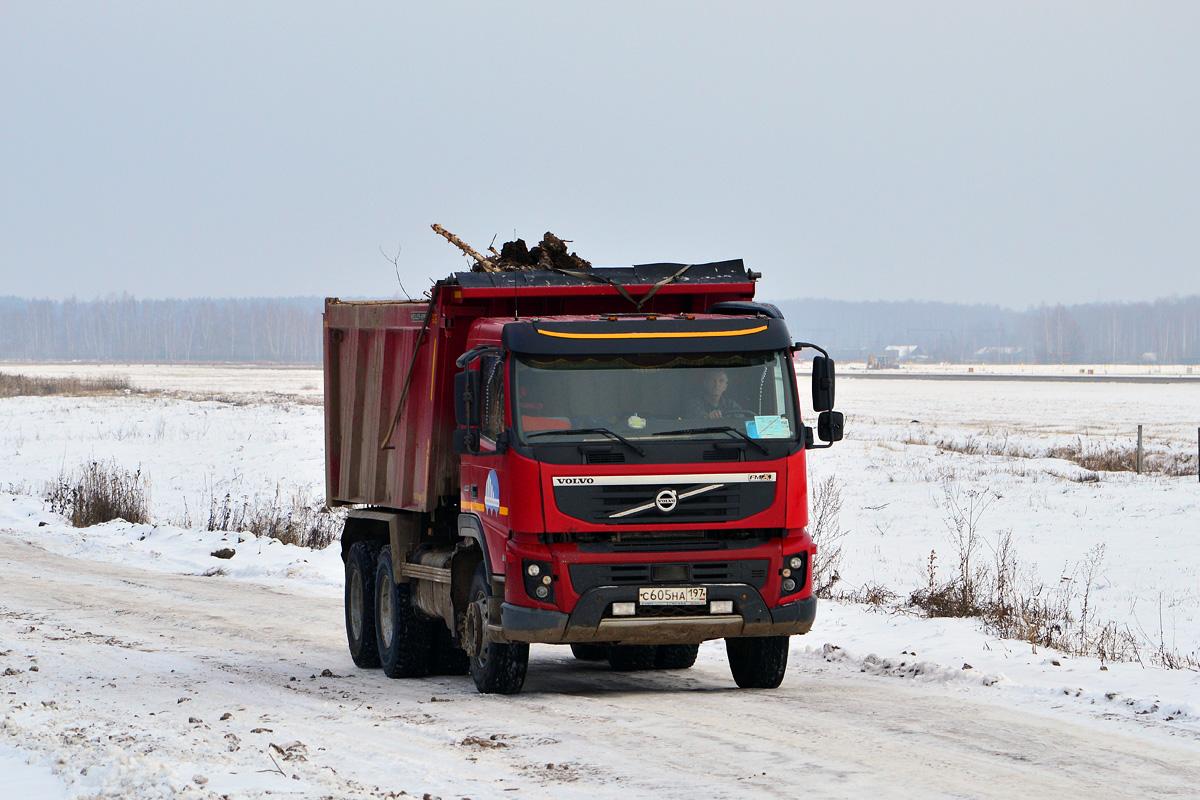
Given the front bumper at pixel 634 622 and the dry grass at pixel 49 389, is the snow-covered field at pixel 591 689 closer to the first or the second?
the front bumper at pixel 634 622

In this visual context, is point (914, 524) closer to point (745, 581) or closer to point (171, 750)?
point (745, 581)

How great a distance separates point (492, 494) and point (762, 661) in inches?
97.2

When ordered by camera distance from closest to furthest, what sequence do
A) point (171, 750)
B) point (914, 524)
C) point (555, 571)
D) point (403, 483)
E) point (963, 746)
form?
1. point (171, 750)
2. point (963, 746)
3. point (555, 571)
4. point (403, 483)
5. point (914, 524)

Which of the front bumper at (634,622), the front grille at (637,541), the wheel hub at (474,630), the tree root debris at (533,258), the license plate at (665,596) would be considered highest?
the tree root debris at (533,258)

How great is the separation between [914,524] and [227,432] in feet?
88.7

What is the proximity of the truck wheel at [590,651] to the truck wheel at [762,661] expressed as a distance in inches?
78.9

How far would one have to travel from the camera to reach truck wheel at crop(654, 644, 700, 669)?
39.7 feet

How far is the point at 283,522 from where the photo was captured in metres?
23.6

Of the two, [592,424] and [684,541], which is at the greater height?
[592,424]

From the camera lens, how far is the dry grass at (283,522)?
73.0ft

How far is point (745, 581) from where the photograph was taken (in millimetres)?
9562

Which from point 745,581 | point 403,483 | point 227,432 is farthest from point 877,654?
point 227,432

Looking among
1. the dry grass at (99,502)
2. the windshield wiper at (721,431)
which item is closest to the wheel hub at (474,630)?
the windshield wiper at (721,431)

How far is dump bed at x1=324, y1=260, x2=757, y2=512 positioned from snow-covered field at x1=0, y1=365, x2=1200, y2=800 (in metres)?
1.75
